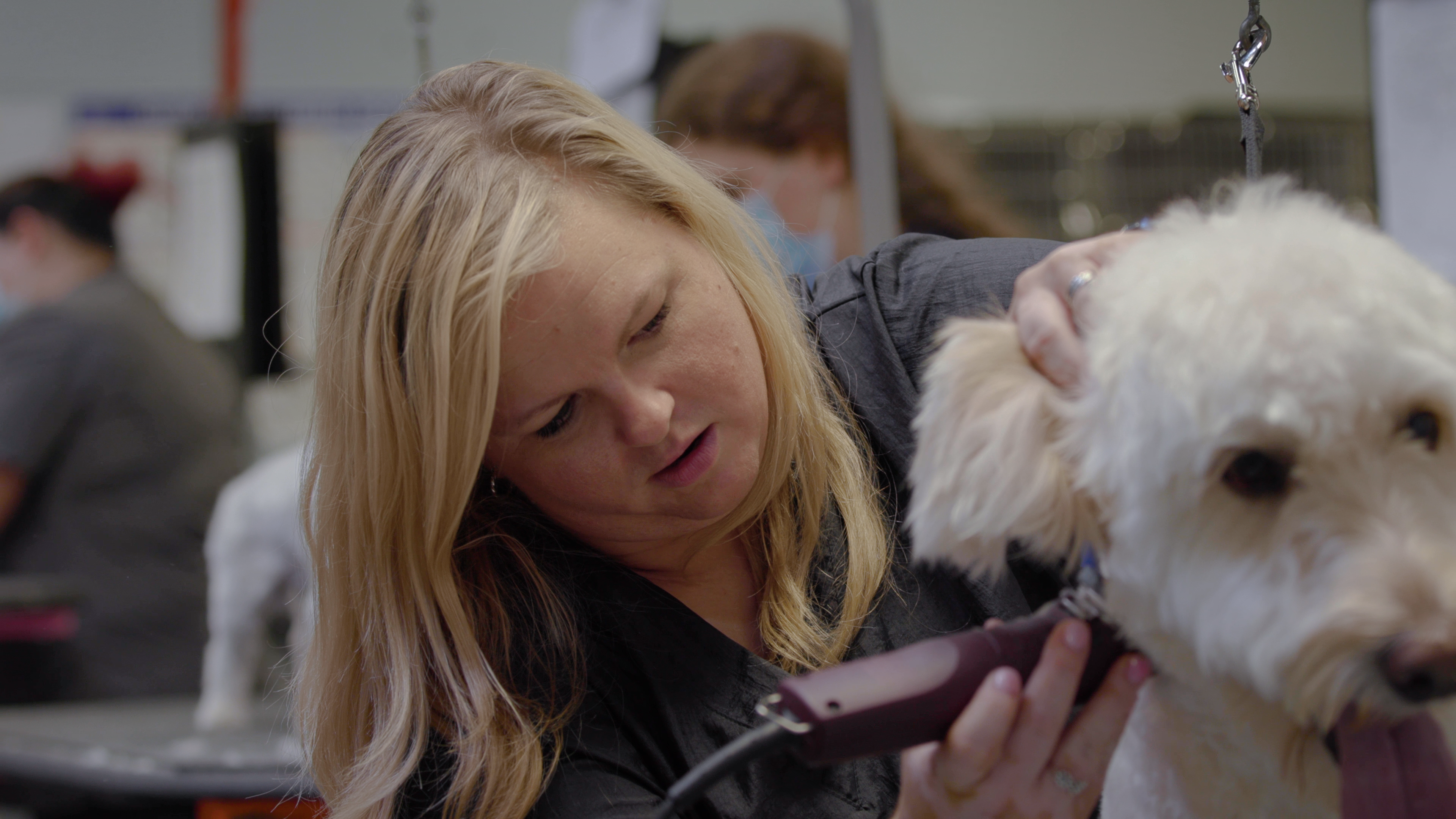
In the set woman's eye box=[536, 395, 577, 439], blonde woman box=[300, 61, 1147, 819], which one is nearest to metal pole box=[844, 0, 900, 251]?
blonde woman box=[300, 61, 1147, 819]

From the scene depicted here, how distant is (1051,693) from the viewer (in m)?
0.46

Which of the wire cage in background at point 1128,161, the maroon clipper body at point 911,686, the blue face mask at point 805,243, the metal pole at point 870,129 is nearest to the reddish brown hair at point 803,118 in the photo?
the blue face mask at point 805,243

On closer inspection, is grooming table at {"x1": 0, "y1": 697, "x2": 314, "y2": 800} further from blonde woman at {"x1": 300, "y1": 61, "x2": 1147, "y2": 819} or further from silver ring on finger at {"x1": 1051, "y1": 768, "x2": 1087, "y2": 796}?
silver ring on finger at {"x1": 1051, "y1": 768, "x2": 1087, "y2": 796}

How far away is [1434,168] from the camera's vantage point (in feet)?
4.58

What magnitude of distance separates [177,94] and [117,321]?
713 millimetres

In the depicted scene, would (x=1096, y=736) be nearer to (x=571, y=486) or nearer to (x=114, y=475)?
(x=571, y=486)

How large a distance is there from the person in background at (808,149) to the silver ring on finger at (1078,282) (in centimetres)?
142

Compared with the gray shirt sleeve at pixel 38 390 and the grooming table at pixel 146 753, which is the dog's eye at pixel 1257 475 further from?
the gray shirt sleeve at pixel 38 390

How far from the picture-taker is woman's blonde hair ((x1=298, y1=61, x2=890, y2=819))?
686mm

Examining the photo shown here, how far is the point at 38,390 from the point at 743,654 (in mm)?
1471

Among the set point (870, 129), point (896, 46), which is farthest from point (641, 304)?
point (896, 46)

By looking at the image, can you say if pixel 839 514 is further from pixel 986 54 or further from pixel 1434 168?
pixel 986 54

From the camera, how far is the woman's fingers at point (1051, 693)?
462 millimetres

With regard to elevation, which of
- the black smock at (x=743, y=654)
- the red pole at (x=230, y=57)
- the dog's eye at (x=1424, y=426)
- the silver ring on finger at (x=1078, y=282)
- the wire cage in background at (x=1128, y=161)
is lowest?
the black smock at (x=743, y=654)
